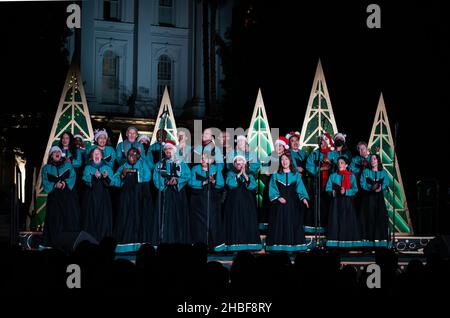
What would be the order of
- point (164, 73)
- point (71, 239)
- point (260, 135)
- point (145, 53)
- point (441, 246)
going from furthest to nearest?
point (164, 73) → point (145, 53) → point (260, 135) → point (441, 246) → point (71, 239)

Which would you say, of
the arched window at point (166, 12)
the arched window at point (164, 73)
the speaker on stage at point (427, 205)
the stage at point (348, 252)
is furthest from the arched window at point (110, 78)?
the stage at point (348, 252)

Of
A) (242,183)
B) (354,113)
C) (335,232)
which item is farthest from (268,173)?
(354,113)

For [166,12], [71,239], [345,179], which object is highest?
[166,12]

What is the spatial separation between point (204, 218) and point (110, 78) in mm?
20735

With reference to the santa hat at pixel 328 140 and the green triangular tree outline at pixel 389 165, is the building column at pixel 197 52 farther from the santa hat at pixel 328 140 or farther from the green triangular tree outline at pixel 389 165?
the santa hat at pixel 328 140

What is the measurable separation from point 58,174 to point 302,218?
4.18m

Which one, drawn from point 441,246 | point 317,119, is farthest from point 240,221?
point 317,119

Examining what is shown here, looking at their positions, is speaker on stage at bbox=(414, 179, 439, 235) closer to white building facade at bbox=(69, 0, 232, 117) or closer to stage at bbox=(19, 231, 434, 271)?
stage at bbox=(19, 231, 434, 271)

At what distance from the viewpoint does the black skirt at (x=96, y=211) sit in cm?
1177

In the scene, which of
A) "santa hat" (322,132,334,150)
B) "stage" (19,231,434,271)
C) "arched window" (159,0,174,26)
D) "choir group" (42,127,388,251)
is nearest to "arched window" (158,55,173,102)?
"arched window" (159,0,174,26)

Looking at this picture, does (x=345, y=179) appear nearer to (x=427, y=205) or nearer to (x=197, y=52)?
(x=427, y=205)

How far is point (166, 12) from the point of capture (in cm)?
3341

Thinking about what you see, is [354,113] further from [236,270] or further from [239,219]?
[236,270]

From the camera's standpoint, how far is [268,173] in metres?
12.6
